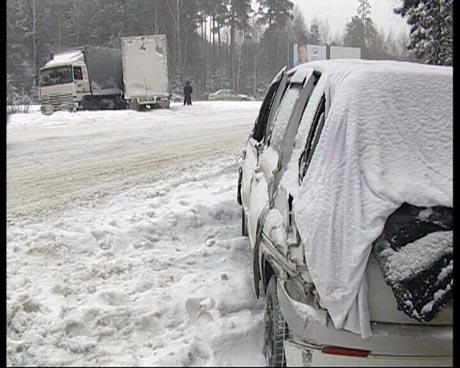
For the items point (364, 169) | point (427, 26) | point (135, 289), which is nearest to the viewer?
point (364, 169)

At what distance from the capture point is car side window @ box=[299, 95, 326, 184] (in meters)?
2.36

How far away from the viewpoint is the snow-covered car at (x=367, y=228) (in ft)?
5.96

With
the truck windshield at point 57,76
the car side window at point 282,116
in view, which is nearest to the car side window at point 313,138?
the car side window at point 282,116

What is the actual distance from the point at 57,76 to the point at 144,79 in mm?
3083

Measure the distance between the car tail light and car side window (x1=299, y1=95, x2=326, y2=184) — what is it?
74 cm

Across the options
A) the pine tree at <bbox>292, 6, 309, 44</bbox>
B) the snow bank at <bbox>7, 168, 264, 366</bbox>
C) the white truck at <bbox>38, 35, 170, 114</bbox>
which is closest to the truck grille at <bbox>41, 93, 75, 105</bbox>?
the white truck at <bbox>38, 35, 170, 114</bbox>

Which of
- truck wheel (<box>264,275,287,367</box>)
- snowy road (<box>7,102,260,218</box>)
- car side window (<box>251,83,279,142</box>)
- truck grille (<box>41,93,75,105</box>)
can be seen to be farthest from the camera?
truck grille (<box>41,93,75,105</box>)

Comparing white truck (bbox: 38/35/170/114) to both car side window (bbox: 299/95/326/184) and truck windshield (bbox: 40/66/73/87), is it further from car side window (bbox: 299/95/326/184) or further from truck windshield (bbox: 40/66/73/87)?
car side window (bbox: 299/95/326/184)

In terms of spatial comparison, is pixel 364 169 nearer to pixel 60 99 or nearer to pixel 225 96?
pixel 225 96

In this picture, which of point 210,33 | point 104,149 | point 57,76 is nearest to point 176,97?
point 57,76

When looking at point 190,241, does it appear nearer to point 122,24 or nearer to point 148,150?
point 148,150

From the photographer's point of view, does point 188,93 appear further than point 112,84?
No

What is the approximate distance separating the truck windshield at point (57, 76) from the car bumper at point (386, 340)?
60.1 ft

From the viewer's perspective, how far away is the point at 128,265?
4.31 m
